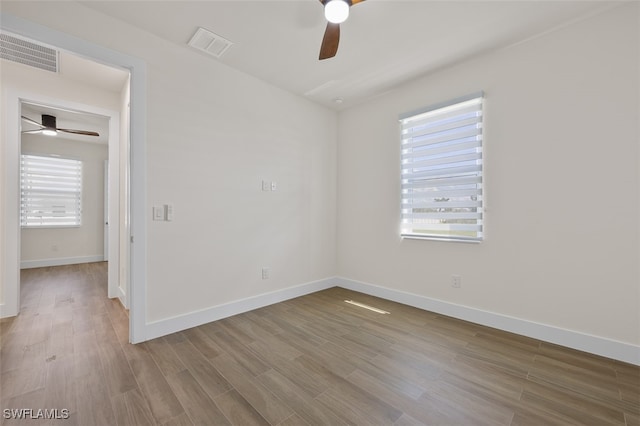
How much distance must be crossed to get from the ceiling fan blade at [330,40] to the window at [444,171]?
4.86ft

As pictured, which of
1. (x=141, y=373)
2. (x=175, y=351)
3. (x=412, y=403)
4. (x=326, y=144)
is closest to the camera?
(x=412, y=403)

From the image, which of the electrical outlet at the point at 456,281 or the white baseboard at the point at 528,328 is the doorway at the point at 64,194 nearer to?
the white baseboard at the point at 528,328

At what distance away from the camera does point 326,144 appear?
404cm

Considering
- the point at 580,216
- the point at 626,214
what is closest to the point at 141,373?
the point at 580,216

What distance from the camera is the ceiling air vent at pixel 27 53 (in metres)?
2.29

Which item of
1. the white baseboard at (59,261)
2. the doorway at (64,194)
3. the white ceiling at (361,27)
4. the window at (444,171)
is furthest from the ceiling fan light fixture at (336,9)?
the white baseboard at (59,261)

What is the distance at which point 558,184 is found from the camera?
2.28m

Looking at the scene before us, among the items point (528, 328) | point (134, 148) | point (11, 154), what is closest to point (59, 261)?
point (11, 154)

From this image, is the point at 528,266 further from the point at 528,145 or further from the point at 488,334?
the point at 528,145

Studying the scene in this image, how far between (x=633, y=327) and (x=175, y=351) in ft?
11.8

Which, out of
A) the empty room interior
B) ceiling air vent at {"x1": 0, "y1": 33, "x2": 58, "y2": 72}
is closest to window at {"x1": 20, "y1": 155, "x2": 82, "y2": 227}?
the empty room interior

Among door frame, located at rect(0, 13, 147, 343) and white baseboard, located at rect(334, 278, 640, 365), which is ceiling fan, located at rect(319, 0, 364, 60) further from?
white baseboard, located at rect(334, 278, 640, 365)

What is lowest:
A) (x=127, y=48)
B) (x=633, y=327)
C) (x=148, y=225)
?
(x=633, y=327)

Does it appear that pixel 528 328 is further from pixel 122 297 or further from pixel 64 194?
pixel 64 194
